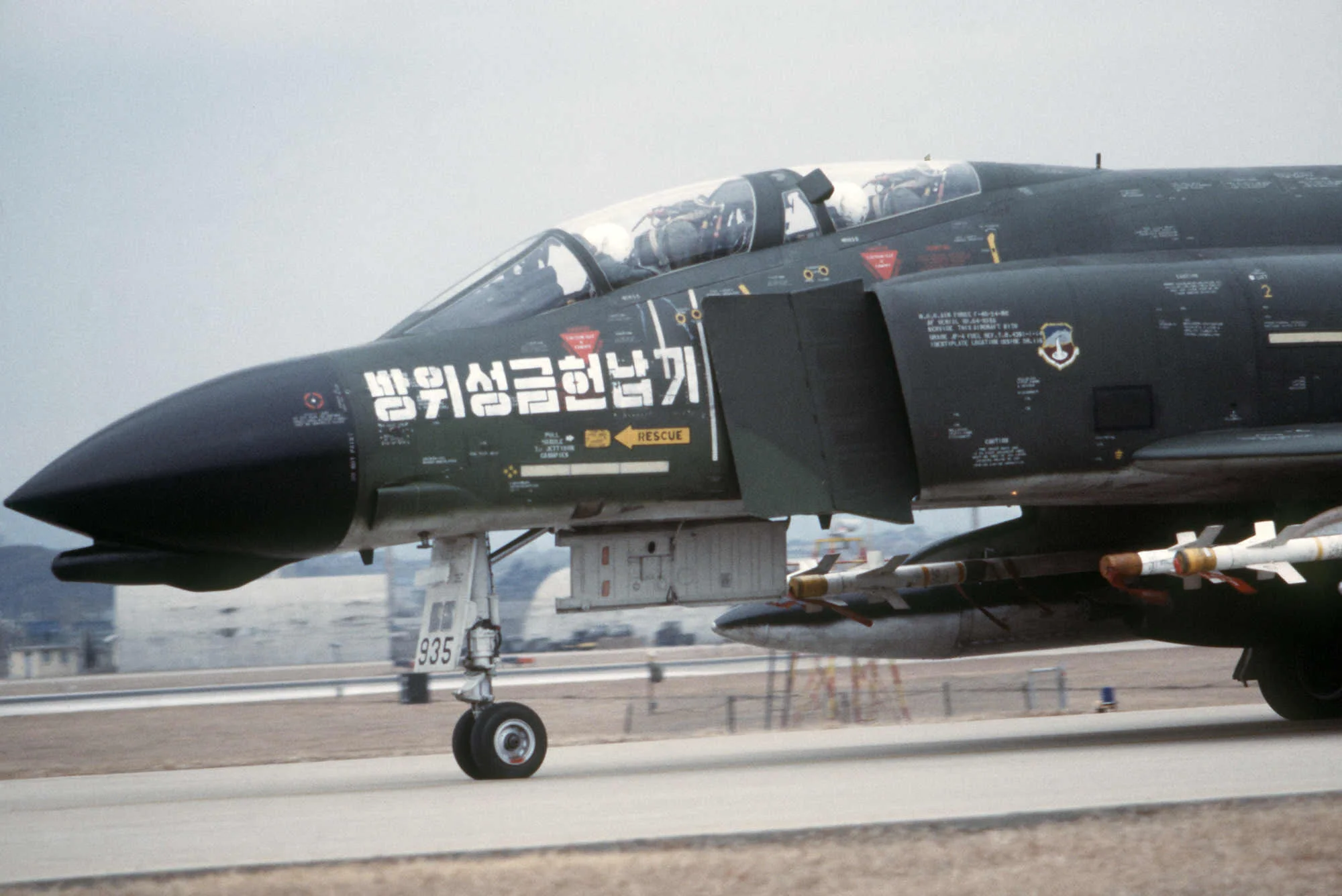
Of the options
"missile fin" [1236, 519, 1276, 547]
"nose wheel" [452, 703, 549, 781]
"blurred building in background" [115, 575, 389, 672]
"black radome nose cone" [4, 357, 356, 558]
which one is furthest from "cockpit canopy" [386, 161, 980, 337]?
"blurred building in background" [115, 575, 389, 672]

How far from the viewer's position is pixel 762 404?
9445 millimetres

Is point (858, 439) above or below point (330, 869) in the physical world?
above

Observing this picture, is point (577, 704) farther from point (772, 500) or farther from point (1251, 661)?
point (772, 500)

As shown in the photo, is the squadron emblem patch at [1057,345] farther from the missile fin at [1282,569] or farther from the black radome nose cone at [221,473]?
the black radome nose cone at [221,473]

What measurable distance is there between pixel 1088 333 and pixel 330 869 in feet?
19.9

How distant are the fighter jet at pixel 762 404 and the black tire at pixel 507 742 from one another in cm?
2

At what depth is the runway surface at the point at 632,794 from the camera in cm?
652

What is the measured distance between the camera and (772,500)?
9.34 metres

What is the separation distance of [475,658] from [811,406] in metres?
2.54

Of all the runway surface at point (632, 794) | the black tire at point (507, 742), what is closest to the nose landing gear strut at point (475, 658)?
the black tire at point (507, 742)

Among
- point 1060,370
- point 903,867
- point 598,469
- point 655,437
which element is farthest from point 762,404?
point 903,867

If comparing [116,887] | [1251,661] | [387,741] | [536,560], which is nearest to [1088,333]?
[1251,661]

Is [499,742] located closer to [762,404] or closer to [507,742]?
[507,742]

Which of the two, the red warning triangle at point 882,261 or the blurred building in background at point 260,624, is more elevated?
the red warning triangle at point 882,261
